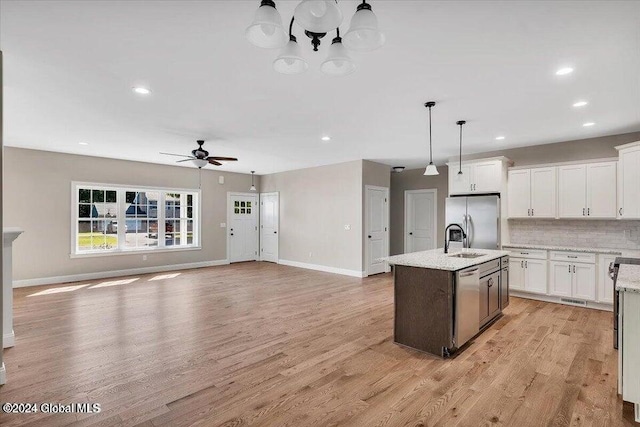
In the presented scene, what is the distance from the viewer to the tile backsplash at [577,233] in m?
4.71

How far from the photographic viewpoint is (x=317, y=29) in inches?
58.6

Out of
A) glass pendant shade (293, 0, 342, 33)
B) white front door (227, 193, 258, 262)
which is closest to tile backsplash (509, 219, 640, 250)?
glass pendant shade (293, 0, 342, 33)

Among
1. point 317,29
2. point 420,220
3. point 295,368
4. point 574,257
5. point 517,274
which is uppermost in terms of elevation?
point 317,29

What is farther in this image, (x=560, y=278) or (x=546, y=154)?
(x=546, y=154)

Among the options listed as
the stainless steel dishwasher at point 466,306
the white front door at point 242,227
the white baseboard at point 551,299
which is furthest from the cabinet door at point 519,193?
the white front door at point 242,227

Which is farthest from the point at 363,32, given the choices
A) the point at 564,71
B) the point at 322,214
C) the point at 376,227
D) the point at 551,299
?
the point at 322,214

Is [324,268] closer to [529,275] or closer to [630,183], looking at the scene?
[529,275]

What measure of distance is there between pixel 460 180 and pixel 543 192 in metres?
1.30

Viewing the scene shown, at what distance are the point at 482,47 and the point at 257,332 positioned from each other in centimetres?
355

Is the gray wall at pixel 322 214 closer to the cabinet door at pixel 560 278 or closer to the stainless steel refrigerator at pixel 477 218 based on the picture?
the stainless steel refrigerator at pixel 477 218

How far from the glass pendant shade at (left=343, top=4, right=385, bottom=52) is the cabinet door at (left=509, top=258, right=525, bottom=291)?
499 cm

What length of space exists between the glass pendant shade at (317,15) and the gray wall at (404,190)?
6.91 m

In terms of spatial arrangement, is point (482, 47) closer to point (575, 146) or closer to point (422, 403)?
point (422, 403)

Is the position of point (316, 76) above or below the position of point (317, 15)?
above
